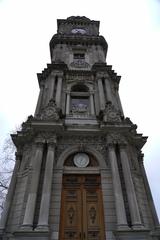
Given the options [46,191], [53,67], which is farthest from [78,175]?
[53,67]

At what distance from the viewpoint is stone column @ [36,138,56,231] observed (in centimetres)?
1101

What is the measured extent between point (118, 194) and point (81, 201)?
2.13m

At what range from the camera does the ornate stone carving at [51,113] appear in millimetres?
15727

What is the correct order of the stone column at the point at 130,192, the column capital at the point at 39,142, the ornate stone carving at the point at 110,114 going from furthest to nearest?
the ornate stone carving at the point at 110,114 < the column capital at the point at 39,142 < the stone column at the point at 130,192

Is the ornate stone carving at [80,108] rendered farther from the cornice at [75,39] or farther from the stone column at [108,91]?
the cornice at [75,39]

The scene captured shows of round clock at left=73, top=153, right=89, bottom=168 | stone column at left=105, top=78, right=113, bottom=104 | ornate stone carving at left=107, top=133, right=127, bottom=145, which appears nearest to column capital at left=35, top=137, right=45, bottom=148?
round clock at left=73, top=153, right=89, bottom=168

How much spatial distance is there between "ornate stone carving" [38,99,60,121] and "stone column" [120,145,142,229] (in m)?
4.89

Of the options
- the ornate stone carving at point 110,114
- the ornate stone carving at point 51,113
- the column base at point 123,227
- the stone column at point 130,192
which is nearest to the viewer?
the column base at point 123,227

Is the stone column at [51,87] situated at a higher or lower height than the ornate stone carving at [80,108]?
higher

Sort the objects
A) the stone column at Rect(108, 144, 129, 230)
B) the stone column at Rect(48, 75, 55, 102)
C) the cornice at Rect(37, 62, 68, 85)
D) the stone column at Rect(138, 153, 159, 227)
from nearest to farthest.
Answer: the stone column at Rect(108, 144, 129, 230)
the stone column at Rect(138, 153, 159, 227)
the stone column at Rect(48, 75, 55, 102)
the cornice at Rect(37, 62, 68, 85)

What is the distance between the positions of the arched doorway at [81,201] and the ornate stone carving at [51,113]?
2945 millimetres

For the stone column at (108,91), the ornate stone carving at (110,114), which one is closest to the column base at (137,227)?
the ornate stone carving at (110,114)

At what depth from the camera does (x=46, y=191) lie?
1216 cm

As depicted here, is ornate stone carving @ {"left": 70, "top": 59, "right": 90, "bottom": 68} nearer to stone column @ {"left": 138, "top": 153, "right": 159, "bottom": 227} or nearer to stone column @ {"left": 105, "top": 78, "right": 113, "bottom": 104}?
stone column @ {"left": 105, "top": 78, "right": 113, "bottom": 104}
